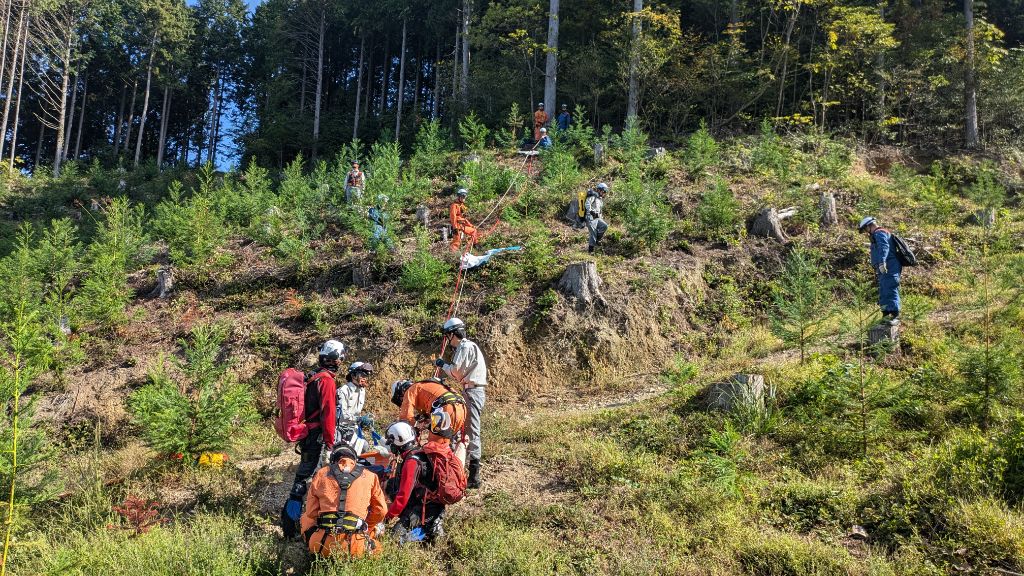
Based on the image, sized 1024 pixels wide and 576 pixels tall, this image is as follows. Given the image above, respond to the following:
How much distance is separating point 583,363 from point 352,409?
4.60m

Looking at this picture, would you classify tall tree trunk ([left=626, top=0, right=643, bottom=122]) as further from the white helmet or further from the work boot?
the white helmet

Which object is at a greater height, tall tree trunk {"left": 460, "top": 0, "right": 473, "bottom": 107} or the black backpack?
tall tree trunk {"left": 460, "top": 0, "right": 473, "bottom": 107}

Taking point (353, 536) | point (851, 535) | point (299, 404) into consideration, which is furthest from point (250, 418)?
point (851, 535)

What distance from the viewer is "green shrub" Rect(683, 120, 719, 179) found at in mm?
14945

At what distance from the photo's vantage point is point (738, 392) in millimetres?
6883

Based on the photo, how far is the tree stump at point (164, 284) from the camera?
11445 mm

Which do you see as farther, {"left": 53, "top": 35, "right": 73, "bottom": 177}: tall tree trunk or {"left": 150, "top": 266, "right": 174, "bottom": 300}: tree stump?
{"left": 53, "top": 35, "right": 73, "bottom": 177}: tall tree trunk

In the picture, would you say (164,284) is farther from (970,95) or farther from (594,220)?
(970,95)

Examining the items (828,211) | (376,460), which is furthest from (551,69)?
(376,460)

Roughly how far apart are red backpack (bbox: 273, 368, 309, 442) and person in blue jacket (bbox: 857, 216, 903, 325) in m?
7.76

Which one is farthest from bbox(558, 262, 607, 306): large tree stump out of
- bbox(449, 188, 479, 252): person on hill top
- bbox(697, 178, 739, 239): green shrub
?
bbox(697, 178, 739, 239): green shrub

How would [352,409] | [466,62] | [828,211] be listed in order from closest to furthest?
[352,409]
[828,211]
[466,62]

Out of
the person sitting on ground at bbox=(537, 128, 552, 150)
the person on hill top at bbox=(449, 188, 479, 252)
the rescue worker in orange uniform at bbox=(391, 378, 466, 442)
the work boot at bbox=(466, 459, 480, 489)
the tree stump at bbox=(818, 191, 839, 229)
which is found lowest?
the work boot at bbox=(466, 459, 480, 489)

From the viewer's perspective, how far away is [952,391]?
6.31 meters
